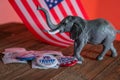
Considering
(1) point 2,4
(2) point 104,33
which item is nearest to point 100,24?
(2) point 104,33

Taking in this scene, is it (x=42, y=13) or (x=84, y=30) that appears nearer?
(x=84, y=30)

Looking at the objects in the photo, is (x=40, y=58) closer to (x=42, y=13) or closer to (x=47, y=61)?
(x=47, y=61)

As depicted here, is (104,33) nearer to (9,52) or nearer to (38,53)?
(38,53)

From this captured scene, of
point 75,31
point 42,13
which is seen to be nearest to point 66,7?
point 42,13

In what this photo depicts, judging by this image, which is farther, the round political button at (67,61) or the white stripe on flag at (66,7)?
the white stripe on flag at (66,7)

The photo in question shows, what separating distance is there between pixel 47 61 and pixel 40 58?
0.11 ft

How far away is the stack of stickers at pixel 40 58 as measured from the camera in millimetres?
800

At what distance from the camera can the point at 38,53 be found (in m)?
0.90

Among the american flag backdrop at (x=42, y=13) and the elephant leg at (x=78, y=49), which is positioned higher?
the american flag backdrop at (x=42, y=13)

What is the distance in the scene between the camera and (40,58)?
2.70 ft

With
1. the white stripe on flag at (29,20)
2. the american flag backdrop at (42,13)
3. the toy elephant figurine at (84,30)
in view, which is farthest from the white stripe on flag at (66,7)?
the toy elephant figurine at (84,30)

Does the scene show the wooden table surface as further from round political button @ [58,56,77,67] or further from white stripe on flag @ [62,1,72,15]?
white stripe on flag @ [62,1,72,15]

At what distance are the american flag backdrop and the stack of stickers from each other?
0.15 metres

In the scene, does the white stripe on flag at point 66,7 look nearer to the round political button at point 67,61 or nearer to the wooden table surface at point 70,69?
the wooden table surface at point 70,69
